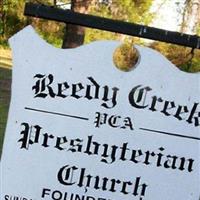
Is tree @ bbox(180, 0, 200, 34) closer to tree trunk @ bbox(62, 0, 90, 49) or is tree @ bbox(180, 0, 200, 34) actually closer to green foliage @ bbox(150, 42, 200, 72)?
tree trunk @ bbox(62, 0, 90, 49)

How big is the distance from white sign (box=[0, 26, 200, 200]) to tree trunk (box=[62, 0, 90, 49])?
7.69m

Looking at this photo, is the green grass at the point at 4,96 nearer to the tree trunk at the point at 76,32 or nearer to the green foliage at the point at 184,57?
the tree trunk at the point at 76,32

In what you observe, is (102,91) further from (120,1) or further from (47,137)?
(120,1)

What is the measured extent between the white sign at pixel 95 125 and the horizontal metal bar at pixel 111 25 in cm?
8

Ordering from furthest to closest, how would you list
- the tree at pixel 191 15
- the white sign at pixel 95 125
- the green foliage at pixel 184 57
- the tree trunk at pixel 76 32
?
the tree at pixel 191 15, the tree trunk at pixel 76 32, the green foliage at pixel 184 57, the white sign at pixel 95 125

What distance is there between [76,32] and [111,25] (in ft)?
25.9

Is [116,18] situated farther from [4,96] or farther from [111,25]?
[111,25]

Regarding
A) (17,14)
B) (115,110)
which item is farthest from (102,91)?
(17,14)

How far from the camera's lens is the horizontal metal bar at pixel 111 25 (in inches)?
108

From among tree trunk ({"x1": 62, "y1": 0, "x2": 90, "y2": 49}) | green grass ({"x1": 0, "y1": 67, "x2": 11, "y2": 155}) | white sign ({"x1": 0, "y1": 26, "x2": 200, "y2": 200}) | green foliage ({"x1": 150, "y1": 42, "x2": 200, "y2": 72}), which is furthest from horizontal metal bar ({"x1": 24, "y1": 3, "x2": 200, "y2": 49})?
tree trunk ({"x1": 62, "y1": 0, "x2": 90, "y2": 49})

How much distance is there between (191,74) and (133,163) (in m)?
0.51

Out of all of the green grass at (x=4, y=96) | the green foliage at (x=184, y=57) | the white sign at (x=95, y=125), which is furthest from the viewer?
the green grass at (x=4, y=96)

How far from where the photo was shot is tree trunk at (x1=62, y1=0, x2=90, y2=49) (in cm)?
1059

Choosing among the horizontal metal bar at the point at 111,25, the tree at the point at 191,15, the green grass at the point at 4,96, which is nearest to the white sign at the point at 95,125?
the horizontal metal bar at the point at 111,25
